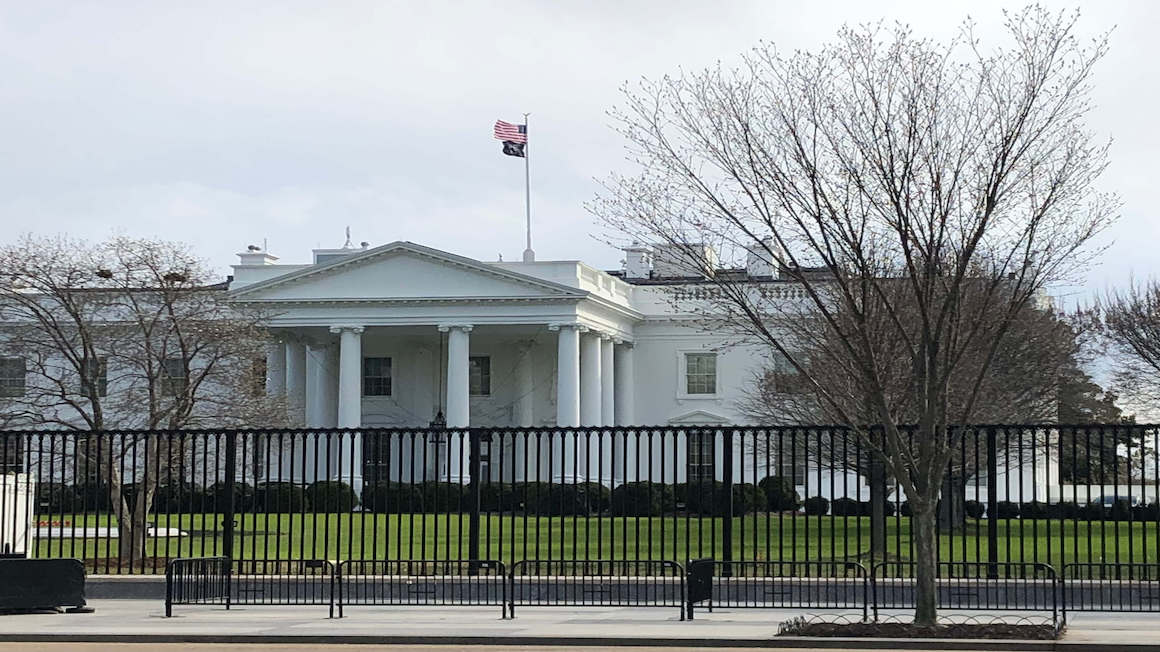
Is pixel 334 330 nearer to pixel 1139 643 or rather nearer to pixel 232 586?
pixel 232 586

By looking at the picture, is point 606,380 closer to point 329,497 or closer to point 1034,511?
A: point 329,497

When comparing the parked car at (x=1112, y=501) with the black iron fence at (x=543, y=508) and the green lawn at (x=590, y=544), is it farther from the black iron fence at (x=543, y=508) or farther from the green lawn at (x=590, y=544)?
the green lawn at (x=590, y=544)

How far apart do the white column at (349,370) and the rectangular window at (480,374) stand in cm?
686

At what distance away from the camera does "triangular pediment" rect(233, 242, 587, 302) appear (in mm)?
65625

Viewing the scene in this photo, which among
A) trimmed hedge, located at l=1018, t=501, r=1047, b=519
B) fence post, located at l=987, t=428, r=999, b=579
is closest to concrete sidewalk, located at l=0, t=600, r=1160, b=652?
fence post, located at l=987, t=428, r=999, b=579

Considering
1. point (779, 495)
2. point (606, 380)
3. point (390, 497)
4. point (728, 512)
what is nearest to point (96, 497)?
point (728, 512)

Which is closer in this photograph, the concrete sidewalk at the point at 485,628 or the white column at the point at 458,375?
the concrete sidewalk at the point at 485,628

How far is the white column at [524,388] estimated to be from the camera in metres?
71.4

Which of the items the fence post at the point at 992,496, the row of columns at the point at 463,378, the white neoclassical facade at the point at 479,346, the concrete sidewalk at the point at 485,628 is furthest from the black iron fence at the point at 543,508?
the white neoclassical facade at the point at 479,346

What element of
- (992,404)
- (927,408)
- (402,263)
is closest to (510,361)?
(402,263)

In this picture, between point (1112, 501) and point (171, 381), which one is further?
point (1112, 501)

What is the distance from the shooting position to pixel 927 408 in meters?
17.2

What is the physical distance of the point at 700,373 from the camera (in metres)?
A: 73.6

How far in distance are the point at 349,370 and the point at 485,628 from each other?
4971 cm
